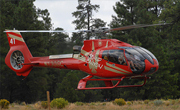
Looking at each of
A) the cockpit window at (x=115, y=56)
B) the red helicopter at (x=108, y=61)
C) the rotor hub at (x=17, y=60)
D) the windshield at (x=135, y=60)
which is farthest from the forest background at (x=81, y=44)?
the windshield at (x=135, y=60)

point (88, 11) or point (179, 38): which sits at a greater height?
point (88, 11)

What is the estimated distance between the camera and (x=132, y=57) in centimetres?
1350

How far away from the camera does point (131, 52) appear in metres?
13.6

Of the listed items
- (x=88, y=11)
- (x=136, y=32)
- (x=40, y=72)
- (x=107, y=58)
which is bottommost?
(x=40, y=72)

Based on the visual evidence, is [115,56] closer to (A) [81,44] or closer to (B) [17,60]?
(B) [17,60]

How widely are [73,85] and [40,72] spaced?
5076 millimetres

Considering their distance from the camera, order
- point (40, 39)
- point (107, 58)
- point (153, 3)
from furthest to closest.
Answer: point (153, 3) < point (40, 39) < point (107, 58)

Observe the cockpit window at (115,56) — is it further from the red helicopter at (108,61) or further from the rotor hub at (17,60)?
the rotor hub at (17,60)

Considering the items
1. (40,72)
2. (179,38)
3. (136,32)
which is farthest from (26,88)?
(179,38)

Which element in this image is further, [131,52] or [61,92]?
[61,92]

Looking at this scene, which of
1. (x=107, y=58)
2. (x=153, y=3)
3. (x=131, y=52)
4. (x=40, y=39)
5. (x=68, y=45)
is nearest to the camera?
(x=131, y=52)

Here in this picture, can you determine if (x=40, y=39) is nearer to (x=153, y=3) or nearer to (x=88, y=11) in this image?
(x=88, y=11)

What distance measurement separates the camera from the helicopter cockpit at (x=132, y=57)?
1344cm

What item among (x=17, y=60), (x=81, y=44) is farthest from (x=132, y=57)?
(x=81, y=44)
